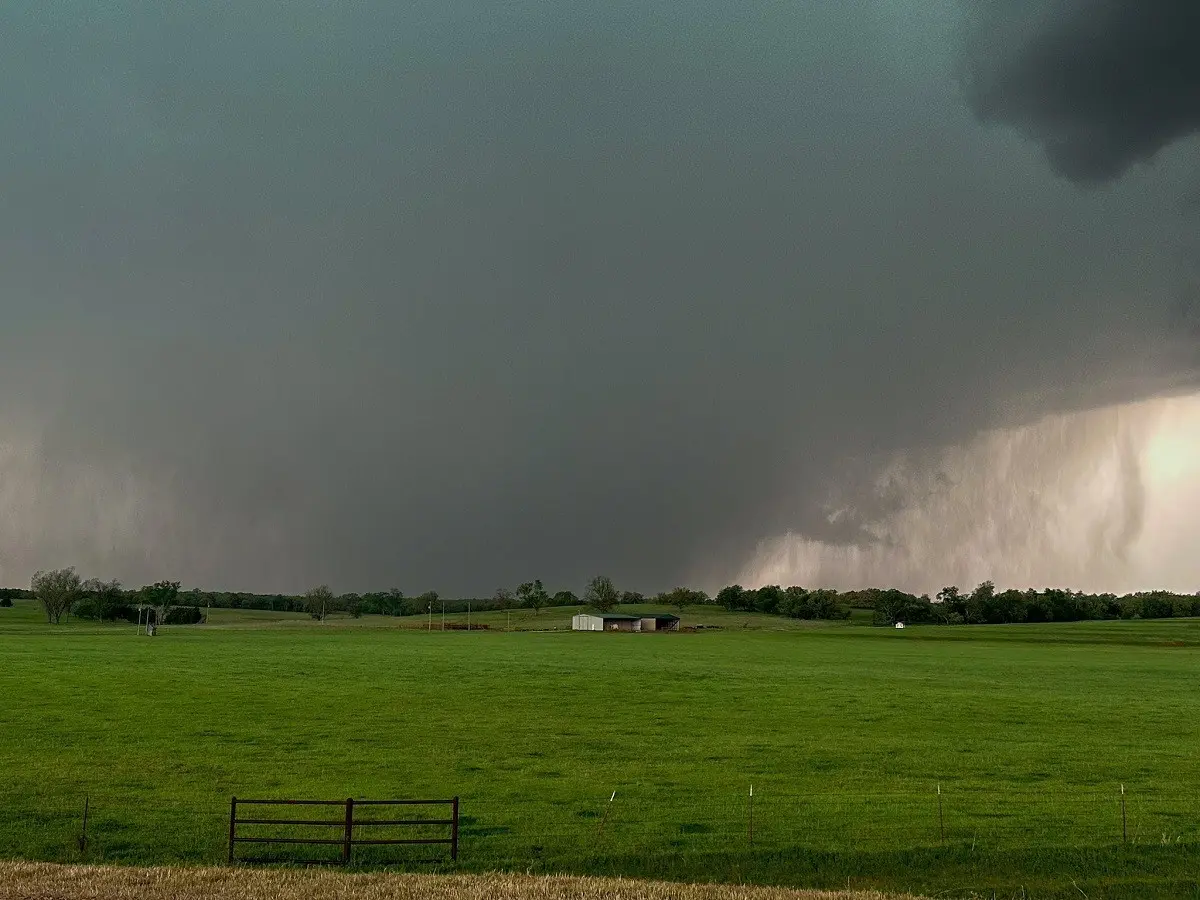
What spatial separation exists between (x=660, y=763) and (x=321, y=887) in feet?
71.6

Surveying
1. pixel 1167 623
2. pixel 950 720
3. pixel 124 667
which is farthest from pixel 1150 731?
pixel 1167 623

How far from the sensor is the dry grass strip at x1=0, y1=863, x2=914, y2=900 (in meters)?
21.8

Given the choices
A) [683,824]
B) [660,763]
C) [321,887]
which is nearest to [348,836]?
[321,887]

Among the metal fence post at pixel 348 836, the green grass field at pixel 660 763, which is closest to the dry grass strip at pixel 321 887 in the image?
the metal fence post at pixel 348 836

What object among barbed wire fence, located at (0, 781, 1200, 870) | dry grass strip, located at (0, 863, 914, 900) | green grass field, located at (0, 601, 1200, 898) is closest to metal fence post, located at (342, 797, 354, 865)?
barbed wire fence, located at (0, 781, 1200, 870)

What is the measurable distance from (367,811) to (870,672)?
220 feet

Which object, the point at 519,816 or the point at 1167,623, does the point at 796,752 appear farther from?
the point at 1167,623

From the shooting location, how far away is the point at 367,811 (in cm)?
3262

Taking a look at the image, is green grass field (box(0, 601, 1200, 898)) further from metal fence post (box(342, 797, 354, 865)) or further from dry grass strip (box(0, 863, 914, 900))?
dry grass strip (box(0, 863, 914, 900))

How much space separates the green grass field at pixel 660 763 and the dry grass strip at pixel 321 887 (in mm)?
2562

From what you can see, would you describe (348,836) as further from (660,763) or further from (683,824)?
(660,763)

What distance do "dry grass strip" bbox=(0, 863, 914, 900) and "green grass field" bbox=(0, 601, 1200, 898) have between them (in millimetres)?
2562

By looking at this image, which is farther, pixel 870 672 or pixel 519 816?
pixel 870 672

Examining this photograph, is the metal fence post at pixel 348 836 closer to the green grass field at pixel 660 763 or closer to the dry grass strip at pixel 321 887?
the green grass field at pixel 660 763
